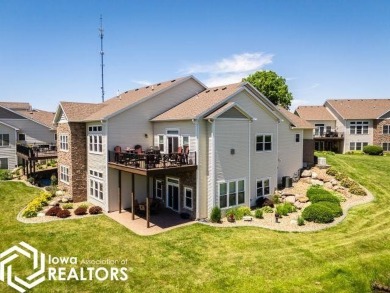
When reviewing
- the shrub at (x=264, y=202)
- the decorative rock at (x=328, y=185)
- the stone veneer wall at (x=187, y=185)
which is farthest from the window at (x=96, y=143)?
the decorative rock at (x=328, y=185)

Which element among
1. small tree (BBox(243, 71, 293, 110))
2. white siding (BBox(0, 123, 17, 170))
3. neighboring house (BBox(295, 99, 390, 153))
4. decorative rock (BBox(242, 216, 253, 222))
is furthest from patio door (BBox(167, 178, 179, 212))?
small tree (BBox(243, 71, 293, 110))

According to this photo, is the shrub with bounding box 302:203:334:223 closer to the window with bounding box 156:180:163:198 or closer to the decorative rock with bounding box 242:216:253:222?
the decorative rock with bounding box 242:216:253:222

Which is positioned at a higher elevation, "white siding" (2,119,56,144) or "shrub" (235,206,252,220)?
"white siding" (2,119,56,144)

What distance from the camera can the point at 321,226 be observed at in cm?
1864

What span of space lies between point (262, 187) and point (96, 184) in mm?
13552

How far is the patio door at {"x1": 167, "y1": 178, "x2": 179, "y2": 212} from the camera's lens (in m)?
21.4

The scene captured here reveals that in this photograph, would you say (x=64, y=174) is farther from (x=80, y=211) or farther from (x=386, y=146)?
(x=386, y=146)

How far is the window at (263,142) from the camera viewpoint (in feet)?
76.5

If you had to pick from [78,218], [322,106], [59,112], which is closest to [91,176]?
[78,218]

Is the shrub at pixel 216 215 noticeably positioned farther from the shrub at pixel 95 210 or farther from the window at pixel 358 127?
the window at pixel 358 127

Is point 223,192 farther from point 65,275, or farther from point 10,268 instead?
point 10,268

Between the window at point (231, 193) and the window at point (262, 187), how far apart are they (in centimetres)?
243

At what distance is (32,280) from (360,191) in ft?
80.2
